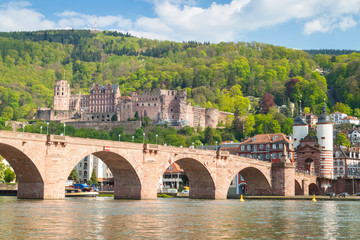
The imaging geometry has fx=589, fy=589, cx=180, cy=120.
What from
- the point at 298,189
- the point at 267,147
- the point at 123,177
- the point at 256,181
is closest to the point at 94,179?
the point at 267,147

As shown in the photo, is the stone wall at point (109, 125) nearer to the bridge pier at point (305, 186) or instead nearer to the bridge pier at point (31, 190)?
the bridge pier at point (305, 186)

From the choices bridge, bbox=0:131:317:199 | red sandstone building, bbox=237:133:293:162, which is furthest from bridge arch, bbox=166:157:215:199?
red sandstone building, bbox=237:133:293:162

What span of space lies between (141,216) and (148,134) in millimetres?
125598

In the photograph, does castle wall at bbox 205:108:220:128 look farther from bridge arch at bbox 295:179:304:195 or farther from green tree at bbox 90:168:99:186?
bridge arch at bbox 295:179:304:195

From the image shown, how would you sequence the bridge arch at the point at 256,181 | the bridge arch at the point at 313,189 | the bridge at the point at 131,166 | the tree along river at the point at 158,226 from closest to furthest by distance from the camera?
the tree along river at the point at 158,226, the bridge at the point at 131,166, the bridge arch at the point at 256,181, the bridge arch at the point at 313,189

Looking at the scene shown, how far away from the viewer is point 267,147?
116 meters

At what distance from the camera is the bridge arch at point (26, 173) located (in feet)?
191

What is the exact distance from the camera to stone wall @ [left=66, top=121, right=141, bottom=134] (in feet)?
593

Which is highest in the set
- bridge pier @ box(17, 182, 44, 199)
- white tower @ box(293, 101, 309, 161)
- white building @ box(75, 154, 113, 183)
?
white tower @ box(293, 101, 309, 161)

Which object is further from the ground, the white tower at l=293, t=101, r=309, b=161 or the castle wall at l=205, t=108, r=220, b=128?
the castle wall at l=205, t=108, r=220, b=128

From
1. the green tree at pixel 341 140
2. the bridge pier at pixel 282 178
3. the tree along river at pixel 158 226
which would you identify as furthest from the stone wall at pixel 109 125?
the tree along river at pixel 158 226

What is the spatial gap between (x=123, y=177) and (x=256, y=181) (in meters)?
32.4

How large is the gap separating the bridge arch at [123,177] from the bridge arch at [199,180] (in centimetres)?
1118

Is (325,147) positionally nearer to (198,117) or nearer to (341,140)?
(341,140)
